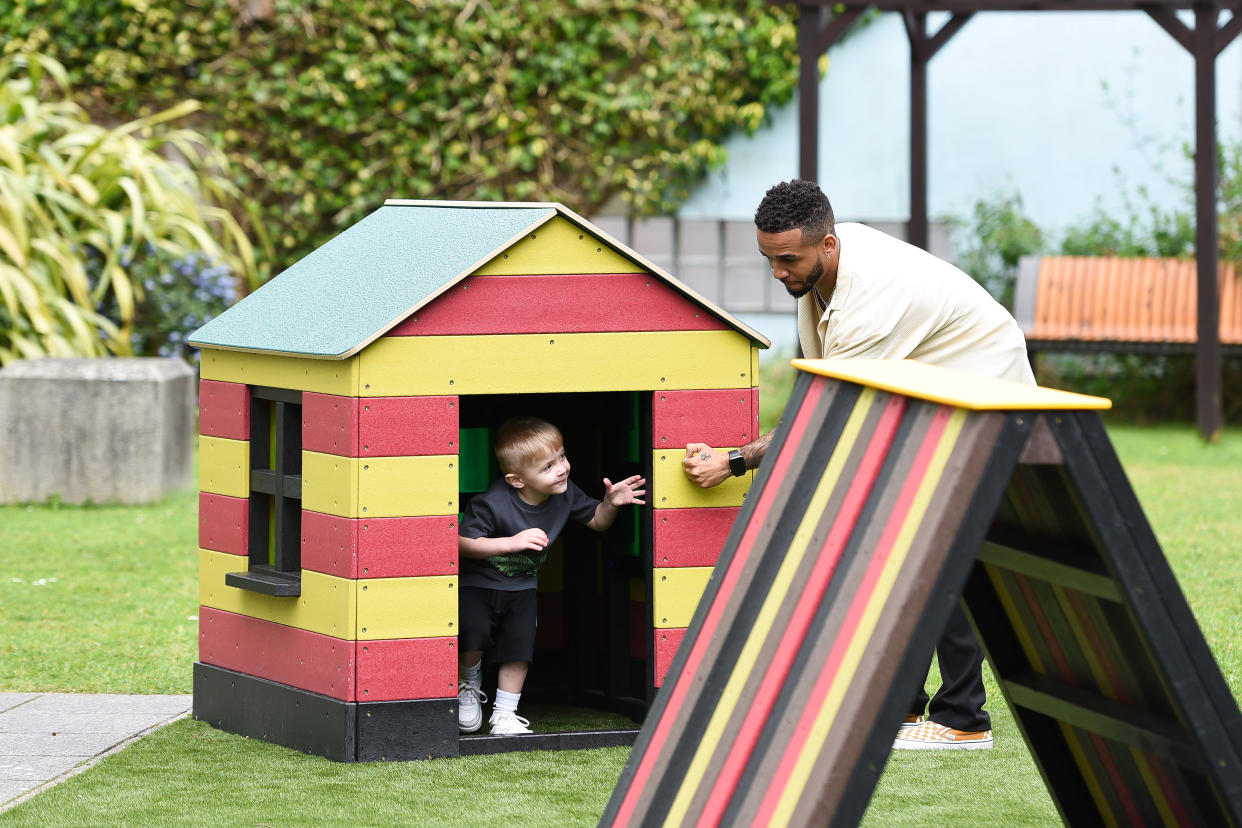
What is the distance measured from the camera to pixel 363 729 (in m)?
3.98

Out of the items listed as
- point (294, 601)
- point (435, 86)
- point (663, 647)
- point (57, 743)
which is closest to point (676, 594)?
point (663, 647)

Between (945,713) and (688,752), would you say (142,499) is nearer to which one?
(945,713)

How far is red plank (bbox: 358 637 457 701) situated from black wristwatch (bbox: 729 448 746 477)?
0.83 meters

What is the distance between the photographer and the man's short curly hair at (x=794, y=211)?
394 centimetres

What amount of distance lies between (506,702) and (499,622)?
21 cm

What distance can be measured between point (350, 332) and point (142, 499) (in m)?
4.97

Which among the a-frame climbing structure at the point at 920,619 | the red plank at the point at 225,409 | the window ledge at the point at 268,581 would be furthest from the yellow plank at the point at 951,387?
the red plank at the point at 225,409

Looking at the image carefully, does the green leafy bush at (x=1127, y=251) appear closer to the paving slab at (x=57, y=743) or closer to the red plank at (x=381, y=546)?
the red plank at (x=381, y=546)

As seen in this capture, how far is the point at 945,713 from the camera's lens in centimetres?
427

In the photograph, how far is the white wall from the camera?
43.1 feet

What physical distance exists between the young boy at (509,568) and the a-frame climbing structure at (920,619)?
153 centimetres

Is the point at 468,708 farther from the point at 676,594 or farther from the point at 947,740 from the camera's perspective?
the point at 947,740

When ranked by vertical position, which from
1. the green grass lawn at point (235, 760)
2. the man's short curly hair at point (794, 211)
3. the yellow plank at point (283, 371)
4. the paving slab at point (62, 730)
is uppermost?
the man's short curly hair at point (794, 211)

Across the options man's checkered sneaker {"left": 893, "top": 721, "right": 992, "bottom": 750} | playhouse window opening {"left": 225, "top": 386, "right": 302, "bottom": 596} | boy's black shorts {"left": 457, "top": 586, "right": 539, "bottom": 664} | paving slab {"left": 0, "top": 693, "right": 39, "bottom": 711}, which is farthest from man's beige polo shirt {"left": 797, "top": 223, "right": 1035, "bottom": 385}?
paving slab {"left": 0, "top": 693, "right": 39, "bottom": 711}
